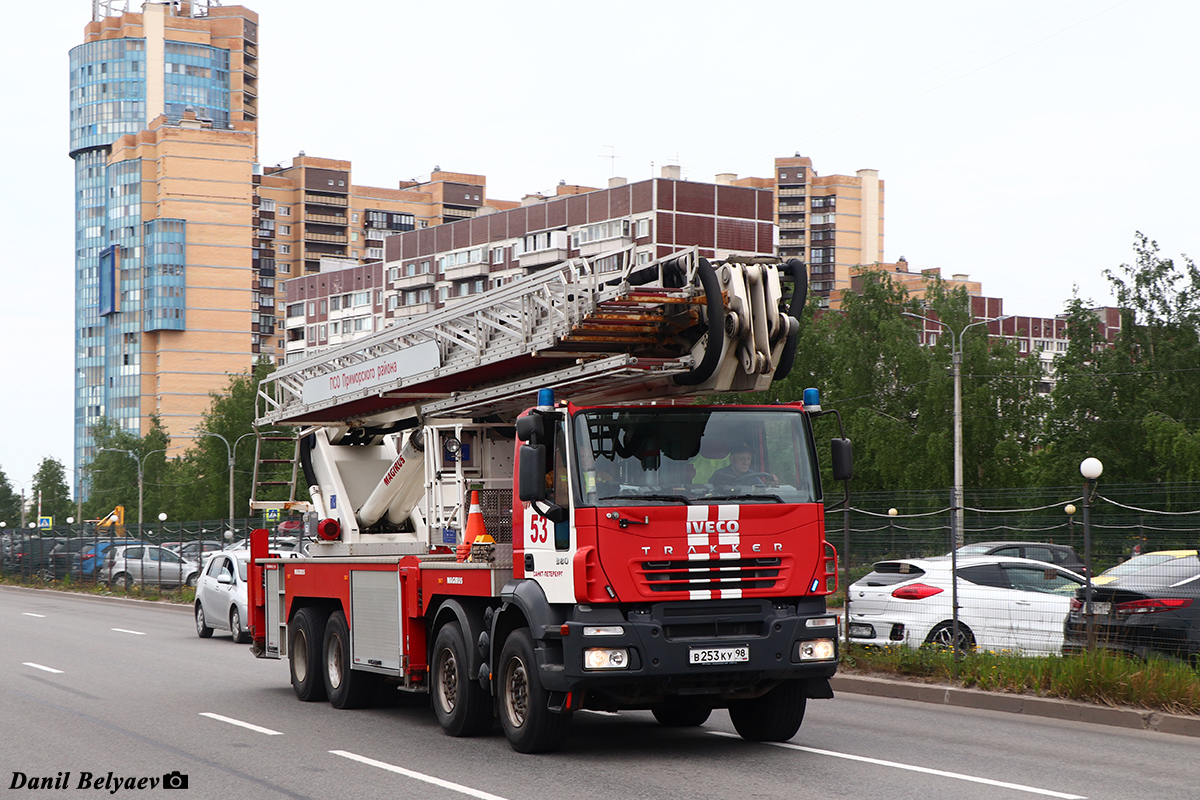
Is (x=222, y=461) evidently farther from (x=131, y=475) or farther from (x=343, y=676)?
(x=343, y=676)

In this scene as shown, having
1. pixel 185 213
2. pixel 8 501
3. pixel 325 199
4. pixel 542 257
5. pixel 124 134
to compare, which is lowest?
pixel 8 501

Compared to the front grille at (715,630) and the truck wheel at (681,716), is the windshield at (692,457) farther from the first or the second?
the truck wheel at (681,716)

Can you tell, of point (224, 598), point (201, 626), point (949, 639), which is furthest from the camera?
point (201, 626)

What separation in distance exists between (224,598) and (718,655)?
56.8 ft

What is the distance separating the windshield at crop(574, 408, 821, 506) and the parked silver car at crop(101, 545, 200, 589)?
108ft

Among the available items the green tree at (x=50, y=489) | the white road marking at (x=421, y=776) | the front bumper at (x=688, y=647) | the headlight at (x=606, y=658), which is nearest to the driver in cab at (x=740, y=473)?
the front bumper at (x=688, y=647)

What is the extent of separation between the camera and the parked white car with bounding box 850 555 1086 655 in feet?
49.9

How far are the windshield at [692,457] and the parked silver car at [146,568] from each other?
3301cm

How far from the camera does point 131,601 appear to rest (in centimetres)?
4159

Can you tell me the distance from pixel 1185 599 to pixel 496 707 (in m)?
6.59

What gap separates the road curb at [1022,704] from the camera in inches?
471

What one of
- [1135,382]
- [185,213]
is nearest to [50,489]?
[185,213]

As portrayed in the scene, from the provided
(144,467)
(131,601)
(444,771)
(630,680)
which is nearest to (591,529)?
(630,680)

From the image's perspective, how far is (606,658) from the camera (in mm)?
9859
